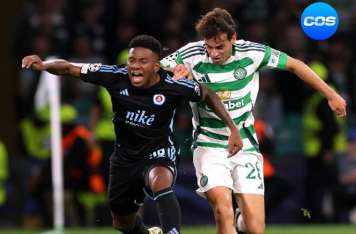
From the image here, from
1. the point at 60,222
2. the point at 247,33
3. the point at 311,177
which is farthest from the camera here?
the point at 247,33

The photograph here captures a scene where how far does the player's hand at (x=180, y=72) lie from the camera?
36.7 ft

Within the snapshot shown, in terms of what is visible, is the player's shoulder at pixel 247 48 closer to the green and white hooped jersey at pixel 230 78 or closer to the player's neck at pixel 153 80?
the green and white hooped jersey at pixel 230 78

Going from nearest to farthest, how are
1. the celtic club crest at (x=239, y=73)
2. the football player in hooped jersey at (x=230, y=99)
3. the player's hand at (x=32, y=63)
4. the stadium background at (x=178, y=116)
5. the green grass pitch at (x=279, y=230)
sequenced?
the player's hand at (x=32, y=63) → the football player in hooped jersey at (x=230, y=99) → the celtic club crest at (x=239, y=73) → the green grass pitch at (x=279, y=230) → the stadium background at (x=178, y=116)

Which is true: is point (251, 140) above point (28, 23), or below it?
below

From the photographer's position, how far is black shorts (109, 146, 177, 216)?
443 inches

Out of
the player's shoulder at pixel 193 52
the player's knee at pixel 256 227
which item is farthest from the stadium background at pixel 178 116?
the player's knee at pixel 256 227

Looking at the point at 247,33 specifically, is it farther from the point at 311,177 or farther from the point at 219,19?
the point at 219,19

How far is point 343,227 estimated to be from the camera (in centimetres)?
1667

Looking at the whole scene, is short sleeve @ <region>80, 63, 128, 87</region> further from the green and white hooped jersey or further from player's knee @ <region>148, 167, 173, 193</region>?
player's knee @ <region>148, 167, 173, 193</region>

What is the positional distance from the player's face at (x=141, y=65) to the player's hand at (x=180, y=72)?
21 cm

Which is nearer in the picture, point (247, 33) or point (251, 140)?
point (251, 140)

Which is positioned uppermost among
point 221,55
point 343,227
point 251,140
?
point 221,55

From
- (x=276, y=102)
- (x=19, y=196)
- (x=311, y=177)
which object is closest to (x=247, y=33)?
(x=276, y=102)

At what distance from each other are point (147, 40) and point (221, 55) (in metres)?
0.67
